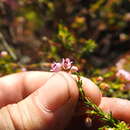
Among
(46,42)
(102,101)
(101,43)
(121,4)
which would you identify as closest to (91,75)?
(46,42)

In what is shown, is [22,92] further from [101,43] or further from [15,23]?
[15,23]

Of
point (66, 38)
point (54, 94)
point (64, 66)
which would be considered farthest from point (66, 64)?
point (66, 38)

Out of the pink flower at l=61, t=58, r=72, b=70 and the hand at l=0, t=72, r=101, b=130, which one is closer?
the hand at l=0, t=72, r=101, b=130

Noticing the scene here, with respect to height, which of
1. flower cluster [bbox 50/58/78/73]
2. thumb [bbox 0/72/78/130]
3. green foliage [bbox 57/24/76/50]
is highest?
green foliage [bbox 57/24/76/50]

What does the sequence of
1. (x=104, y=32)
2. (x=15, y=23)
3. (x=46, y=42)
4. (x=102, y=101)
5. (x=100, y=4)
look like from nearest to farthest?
(x=102, y=101)
(x=46, y=42)
(x=100, y=4)
(x=104, y=32)
(x=15, y=23)

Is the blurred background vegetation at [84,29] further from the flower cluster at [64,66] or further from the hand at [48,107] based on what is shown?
the hand at [48,107]

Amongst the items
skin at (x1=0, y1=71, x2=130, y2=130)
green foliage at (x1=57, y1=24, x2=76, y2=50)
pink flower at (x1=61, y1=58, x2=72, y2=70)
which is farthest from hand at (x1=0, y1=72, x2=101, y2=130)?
green foliage at (x1=57, y1=24, x2=76, y2=50)

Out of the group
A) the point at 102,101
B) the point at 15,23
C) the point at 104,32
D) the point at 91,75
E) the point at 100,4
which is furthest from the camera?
the point at 15,23

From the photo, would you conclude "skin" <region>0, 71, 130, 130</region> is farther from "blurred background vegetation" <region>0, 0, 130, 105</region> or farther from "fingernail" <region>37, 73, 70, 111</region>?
"blurred background vegetation" <region>0, 0, 130, 105</region>
